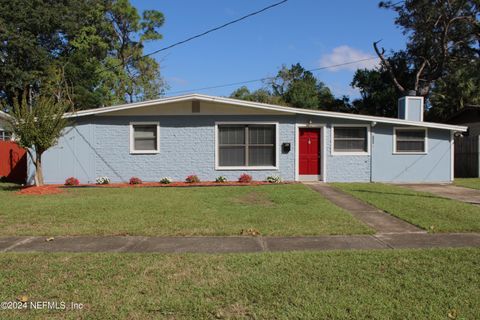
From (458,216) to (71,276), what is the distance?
7314 millimetres

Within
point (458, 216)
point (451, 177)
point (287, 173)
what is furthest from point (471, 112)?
point (458, 216)

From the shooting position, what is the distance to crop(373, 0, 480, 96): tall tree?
3019cm

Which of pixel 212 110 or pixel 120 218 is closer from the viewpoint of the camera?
pixel 120 218

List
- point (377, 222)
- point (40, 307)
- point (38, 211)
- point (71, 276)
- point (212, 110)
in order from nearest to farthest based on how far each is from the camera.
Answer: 1. point (40, 307)
2. point (71, 276)
3. point (377, 222)
4. point (38, 211)
5. point (212, 110)

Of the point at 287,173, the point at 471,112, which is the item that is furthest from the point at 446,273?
the point at 471,112

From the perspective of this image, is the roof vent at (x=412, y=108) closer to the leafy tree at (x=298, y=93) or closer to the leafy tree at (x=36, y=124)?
the leafy tree at (x=36, y=124)

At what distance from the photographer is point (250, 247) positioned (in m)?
5.88

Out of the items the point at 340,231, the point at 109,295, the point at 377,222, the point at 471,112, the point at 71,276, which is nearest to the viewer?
the point at 109,295

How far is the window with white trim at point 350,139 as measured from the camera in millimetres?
15469

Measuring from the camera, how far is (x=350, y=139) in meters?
15.5

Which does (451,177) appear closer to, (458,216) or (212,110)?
(458,216)

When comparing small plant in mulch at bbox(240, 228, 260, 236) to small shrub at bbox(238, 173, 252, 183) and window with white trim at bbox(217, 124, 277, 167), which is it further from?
window with white trim at bbox(217, 124, 277, 167)

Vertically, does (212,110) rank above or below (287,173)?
above

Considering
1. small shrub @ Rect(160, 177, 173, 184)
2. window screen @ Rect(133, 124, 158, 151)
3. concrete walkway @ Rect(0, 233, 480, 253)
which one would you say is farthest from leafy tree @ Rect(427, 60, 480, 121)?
concrete walkway @ Rect(0, 233, 480, 253)
